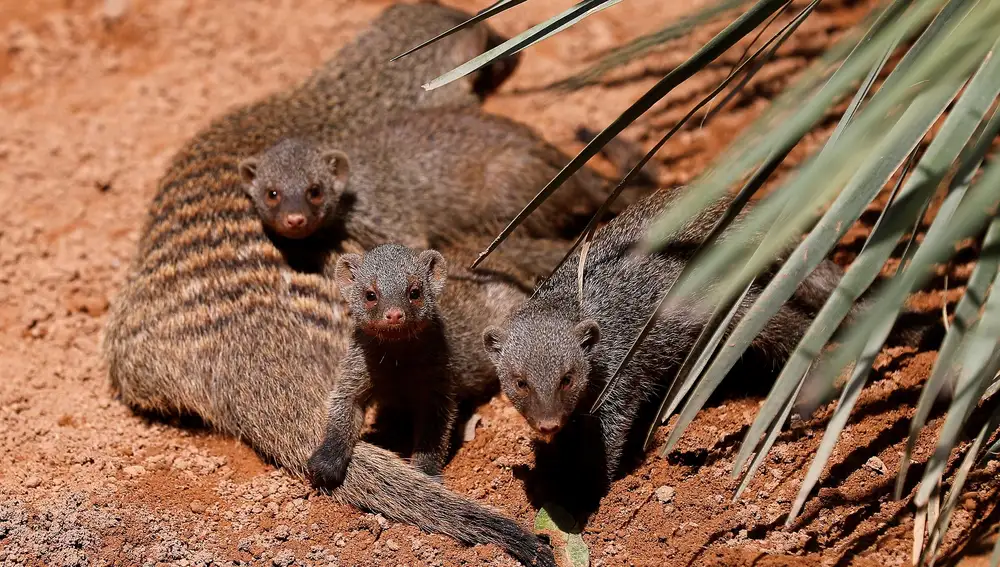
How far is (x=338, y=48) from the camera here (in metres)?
5.16

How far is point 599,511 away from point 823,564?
0.65 meters

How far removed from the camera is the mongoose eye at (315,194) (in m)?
3.40

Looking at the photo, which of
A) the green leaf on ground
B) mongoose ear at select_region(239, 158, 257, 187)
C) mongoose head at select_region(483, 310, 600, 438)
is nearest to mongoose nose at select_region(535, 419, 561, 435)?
mongoose head at select_region(483, 310, 600, 438)

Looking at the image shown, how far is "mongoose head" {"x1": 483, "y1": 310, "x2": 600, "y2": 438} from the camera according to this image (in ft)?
8.31

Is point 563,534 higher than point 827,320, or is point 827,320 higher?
point 827,320

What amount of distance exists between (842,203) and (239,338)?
2.12 meters

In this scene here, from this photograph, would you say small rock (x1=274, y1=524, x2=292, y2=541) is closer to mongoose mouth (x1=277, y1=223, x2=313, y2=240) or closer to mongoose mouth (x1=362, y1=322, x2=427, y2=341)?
mongoose mouth (x1=362, y1=322, x2=427, y2=341)

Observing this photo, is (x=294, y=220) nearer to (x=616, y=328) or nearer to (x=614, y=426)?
(x=616, y=328)

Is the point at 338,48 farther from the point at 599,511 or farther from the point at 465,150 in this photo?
the point at 599,511

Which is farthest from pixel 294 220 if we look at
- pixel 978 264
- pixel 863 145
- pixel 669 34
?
pixel 978 264

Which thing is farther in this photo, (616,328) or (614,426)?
(616,328)

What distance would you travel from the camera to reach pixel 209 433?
3.40 m

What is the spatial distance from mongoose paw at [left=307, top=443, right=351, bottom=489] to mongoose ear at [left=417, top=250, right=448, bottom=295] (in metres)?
0.59

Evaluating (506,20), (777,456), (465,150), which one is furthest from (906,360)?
(506,20)
